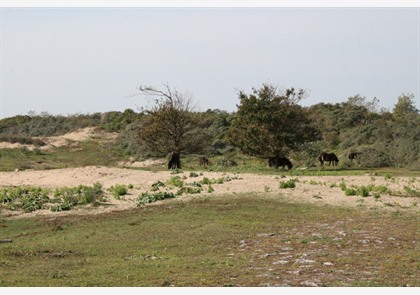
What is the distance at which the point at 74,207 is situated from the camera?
2152 cm

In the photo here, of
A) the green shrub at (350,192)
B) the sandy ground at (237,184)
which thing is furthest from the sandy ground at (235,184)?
the green shrub at (350,192)

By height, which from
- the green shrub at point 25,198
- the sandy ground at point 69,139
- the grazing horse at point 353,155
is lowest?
the green shrub at point 25,198

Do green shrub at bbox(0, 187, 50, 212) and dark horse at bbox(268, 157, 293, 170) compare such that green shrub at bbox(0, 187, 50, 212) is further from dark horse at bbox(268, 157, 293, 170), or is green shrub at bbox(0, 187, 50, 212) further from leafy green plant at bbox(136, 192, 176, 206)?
dark horse at bbox(268, 157, 293, 170)

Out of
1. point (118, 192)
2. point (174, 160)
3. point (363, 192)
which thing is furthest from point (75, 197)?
point (174, 160)

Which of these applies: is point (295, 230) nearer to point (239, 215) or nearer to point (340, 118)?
point (239, 215)

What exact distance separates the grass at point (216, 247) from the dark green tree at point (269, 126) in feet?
52.1

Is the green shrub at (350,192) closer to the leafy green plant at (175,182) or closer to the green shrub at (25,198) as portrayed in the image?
the leafy green plant at (175,182)

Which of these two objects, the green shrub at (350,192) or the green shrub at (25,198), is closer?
the green shrub at (25,198)

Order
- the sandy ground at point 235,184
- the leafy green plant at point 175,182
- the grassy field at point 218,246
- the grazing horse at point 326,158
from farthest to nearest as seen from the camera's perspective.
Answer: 1. the grazing horse at point 326,158
2. the leafy green plant at point 175,182
3. the sandy ground at point 235,184
4. the grassy field at point 218,246

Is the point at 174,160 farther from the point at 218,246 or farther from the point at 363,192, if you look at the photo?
the point at 218,246

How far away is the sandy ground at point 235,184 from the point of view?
2094 centimetres

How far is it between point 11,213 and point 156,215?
4.65 m

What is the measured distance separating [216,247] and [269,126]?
23297 millimetres
